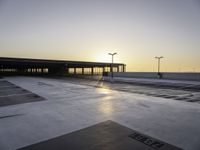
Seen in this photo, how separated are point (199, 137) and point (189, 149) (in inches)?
34.6

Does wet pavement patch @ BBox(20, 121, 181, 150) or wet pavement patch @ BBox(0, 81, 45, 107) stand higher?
wet pavement patch @ BBox(20, 121, 181, 150)

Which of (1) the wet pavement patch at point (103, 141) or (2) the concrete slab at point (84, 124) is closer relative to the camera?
(1) the wet pavement patch at point (103, 141)

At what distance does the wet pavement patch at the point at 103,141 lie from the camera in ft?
11.4

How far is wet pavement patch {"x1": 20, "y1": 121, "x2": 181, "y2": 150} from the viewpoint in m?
3.48

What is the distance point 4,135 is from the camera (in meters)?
4.10

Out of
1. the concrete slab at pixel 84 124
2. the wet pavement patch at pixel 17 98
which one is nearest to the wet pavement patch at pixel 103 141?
the concrete slab at pixel 84 124

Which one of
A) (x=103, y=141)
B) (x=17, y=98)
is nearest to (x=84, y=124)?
(x=103, y=141)

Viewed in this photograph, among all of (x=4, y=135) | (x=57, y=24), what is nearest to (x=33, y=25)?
(x=57, y=24)

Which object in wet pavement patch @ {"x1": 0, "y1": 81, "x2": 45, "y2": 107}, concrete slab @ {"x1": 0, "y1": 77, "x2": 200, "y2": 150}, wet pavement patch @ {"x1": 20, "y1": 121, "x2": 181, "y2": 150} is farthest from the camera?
wet pavement patch @ {"x1": 0, "y1": 81, "x2": 45, "y2": 107}

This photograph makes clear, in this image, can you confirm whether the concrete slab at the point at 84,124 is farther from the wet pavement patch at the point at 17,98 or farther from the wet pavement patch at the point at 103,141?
the wet pavement patch at the point at 17,98

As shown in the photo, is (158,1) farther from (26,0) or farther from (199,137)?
(26,0)

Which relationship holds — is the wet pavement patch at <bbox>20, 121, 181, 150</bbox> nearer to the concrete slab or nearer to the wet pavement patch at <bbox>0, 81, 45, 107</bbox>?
the concrete slab

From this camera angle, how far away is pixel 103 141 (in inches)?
149

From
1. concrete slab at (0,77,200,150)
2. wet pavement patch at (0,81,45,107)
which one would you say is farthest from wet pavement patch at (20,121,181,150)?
wet pavement patch at (0,81,45,107)
